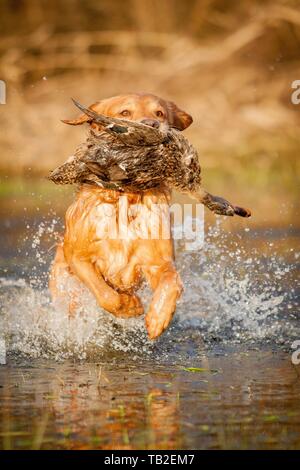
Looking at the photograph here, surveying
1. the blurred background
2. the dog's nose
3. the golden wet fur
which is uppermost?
the blurred background

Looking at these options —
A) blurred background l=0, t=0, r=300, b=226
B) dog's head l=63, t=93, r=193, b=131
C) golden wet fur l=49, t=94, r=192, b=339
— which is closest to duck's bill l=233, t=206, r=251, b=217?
golden wet fur l=49, t=94, r=192, b=339

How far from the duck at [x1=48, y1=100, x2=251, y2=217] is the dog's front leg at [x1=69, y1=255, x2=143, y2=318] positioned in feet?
1.50

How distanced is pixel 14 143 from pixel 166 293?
20.6ft

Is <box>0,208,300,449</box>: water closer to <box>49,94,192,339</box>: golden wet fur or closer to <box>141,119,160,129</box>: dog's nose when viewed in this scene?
<box>49,94,192,339</box>: golden wet fur

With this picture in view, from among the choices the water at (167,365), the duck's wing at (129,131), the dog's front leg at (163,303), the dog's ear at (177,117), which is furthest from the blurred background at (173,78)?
the duck's wing at (129,131)

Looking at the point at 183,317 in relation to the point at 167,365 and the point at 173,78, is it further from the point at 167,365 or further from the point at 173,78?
the point at 173,78

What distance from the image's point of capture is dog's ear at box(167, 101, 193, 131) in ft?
19.9

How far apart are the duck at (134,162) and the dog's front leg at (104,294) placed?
46cm

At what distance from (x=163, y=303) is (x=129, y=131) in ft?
3.13

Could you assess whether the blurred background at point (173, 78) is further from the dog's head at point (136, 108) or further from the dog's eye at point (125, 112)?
the dog's eye at point (125, 112)

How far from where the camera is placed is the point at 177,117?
6.12 m

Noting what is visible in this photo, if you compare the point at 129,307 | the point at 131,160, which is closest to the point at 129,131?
the point at 131,160

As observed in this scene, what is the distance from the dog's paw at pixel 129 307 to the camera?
5882 mm
